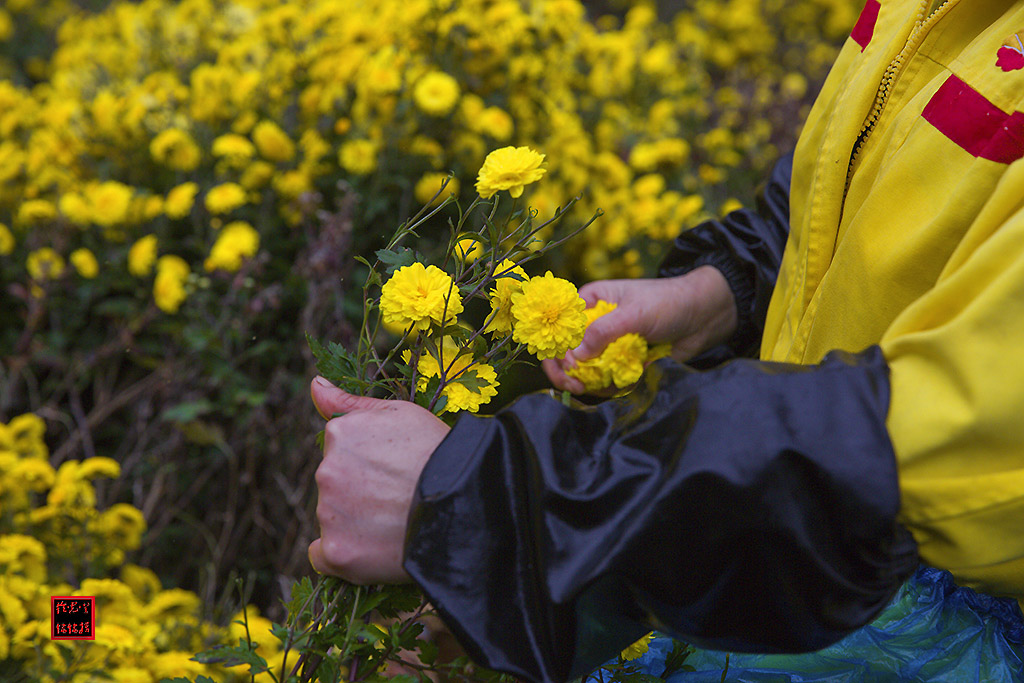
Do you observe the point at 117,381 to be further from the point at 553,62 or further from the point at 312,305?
the point at 553,62

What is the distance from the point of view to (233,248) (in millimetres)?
2266

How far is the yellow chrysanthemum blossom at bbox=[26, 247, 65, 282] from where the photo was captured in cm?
225

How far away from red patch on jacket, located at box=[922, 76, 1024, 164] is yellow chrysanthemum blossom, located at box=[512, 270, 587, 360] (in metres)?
0.48

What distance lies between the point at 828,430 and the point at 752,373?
0.29ft

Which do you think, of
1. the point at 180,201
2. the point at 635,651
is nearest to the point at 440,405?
the point at 635,651

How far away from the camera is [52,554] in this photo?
1.70 m

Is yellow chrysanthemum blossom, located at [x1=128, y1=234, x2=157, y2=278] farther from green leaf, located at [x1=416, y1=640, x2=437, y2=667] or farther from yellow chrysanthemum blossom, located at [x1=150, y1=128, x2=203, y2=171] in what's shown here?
green leaf, located at [x1=416, y1=640, x2=437, y2=667]

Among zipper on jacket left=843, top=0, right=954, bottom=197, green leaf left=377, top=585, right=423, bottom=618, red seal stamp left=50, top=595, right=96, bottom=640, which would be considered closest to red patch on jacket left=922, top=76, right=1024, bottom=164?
zipper on jacket left=843, top=0, right=954, bottom=197

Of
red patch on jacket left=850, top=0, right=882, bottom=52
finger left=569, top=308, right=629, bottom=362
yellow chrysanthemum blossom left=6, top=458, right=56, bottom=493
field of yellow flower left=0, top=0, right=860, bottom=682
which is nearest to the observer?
red patch on jacket left=850, top=0, right=882, bottom=52

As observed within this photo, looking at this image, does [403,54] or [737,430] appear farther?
[403,54]

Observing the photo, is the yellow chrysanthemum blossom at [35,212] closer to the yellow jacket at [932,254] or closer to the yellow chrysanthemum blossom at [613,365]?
the yellow chrysanthemum blossom at [613,365]

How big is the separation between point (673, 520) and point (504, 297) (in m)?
0.37

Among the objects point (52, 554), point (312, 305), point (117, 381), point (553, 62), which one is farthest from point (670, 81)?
point (52, 554)

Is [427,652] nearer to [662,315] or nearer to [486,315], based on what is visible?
[486,315]
